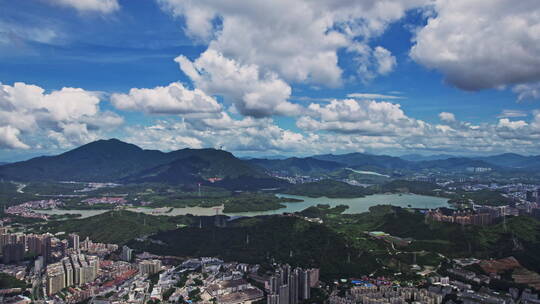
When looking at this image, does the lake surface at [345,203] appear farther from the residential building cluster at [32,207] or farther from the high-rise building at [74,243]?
the high-rise building at [74,243]

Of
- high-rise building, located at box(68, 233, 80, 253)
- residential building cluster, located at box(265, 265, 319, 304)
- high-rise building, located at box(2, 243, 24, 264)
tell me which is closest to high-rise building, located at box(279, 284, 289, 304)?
residential building cluster, located at box(265, 265, 319, 304)

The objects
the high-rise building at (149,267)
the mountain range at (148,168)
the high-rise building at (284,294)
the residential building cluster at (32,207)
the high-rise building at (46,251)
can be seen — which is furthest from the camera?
the mountain range at (148,168)

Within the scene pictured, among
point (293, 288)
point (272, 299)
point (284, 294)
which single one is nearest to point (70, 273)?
point (272, 299)

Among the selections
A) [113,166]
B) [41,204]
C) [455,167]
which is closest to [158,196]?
[41,204]

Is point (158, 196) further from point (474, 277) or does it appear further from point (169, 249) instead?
point (474, 277)

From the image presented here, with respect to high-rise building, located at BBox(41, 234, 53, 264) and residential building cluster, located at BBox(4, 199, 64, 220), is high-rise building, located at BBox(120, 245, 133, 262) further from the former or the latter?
residential building cluster, located at BBox(4, 199, 64, 220)

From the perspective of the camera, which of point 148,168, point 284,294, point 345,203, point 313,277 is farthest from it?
point 148,168

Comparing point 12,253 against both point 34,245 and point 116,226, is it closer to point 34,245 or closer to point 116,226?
point 34,245

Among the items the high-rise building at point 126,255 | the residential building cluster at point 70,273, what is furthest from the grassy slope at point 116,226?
the residential building cluster at point 70,273
